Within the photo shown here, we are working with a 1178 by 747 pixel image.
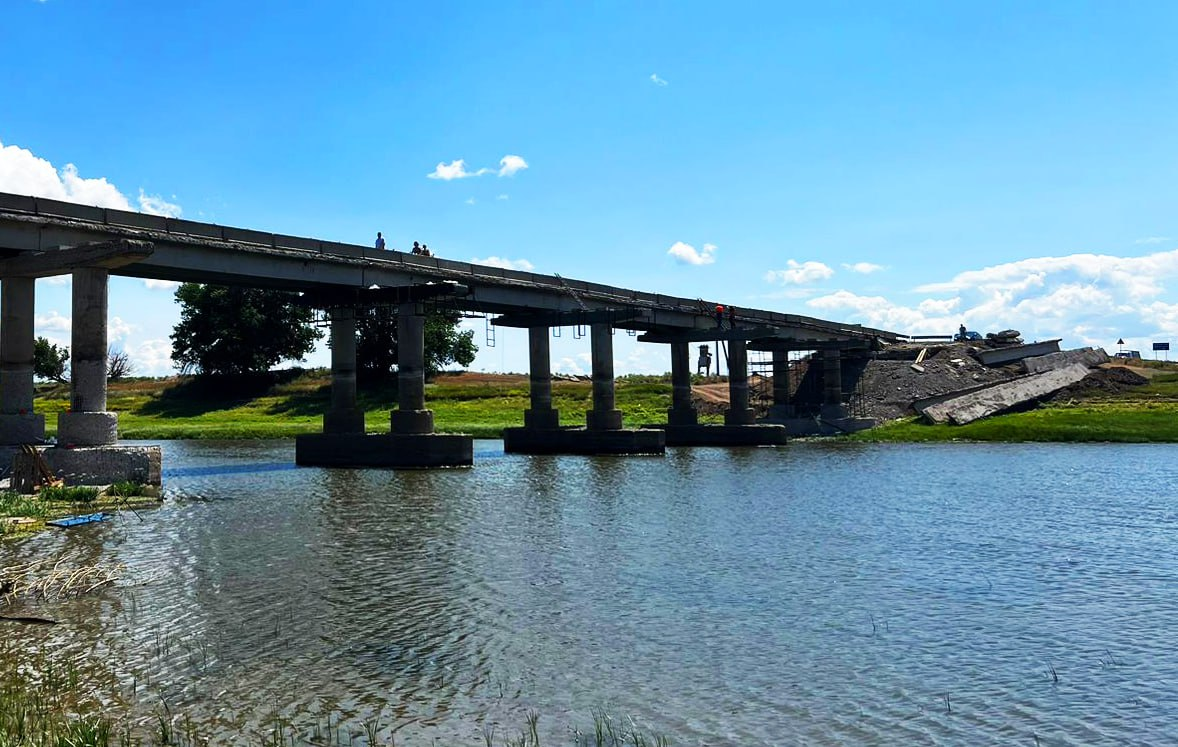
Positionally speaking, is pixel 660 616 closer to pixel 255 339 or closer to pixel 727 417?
pixel 727 417

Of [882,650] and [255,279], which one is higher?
[255,279]

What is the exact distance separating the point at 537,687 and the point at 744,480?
30.1 metres

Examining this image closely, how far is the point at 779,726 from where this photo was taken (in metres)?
10.2

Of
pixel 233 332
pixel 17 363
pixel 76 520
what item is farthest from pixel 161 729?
pixel 233 332

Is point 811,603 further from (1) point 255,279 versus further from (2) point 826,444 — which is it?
(2) point 826,444

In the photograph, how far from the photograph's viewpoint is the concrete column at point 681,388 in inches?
2820

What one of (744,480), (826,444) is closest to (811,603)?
(744,480)

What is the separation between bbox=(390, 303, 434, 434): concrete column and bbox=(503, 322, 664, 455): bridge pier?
1267 centimetres

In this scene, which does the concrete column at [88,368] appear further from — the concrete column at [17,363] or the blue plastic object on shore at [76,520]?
the blue plastic object on shore at [76,520]

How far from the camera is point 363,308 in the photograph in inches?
1982

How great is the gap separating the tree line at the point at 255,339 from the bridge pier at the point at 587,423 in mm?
51226

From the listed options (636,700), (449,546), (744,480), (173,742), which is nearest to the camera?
(173,742)

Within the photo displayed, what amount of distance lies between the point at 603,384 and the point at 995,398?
111ft

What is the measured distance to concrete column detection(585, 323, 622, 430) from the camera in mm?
62062
